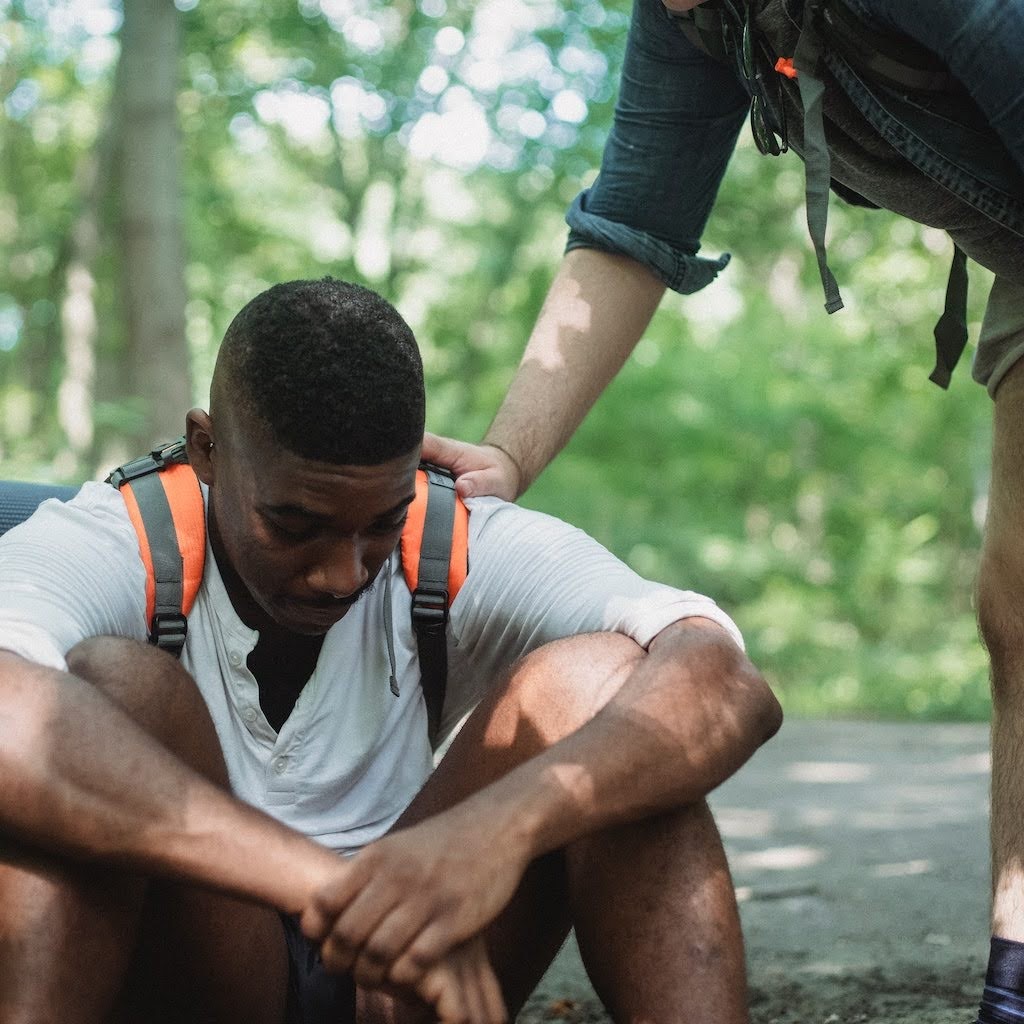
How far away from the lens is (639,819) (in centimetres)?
230

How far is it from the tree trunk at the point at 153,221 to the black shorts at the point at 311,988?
6.49 m

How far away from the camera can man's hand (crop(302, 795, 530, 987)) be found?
1.99 m

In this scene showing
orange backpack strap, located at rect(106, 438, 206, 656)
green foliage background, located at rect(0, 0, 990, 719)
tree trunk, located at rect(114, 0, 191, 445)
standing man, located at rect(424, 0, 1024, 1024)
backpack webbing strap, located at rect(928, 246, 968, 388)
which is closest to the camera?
standing man, located at rect(424, 0, 1024, 1024)

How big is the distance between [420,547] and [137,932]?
2.82 feet

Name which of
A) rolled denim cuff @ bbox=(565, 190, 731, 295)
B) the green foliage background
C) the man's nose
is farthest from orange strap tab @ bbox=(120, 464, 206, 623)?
the green foliage background

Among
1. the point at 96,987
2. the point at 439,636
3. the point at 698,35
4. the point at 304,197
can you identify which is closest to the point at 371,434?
the point at 439,636

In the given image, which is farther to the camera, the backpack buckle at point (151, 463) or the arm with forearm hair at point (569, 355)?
the arm with forearm hair at point (569, 355)

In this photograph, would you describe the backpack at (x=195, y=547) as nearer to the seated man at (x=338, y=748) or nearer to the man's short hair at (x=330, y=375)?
the seated man at (x=338, y=748)

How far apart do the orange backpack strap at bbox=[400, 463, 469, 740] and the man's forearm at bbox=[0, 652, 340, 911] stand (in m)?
0.71

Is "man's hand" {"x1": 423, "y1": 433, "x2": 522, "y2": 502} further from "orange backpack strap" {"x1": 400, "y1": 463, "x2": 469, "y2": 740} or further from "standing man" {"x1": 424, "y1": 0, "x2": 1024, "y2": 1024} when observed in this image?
"orange backpack strap" {"x1": 400, "y1": 463, "x2": 469, "y2": 740}

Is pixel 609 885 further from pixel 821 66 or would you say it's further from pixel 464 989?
pixel 821 66

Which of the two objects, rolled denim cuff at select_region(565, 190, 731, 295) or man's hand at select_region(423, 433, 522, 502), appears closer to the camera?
man's hand at select_region(423, 433, 522, 502)

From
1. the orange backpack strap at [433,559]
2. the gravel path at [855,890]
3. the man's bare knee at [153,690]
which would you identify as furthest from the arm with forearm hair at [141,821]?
the gravel path at [855,890]

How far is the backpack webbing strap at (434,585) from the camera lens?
2717mm
